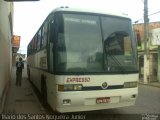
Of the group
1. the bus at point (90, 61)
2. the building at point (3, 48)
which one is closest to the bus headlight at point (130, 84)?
the bus at point (90, 61)

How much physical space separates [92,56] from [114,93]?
1182 millimetres

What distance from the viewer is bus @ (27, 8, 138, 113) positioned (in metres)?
8.25

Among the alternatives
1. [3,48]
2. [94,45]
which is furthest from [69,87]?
[3,48]

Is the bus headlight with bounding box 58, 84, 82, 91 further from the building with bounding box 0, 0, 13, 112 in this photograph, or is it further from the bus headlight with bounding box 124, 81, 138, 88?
the building with bounding box 0, 0, 13, 112

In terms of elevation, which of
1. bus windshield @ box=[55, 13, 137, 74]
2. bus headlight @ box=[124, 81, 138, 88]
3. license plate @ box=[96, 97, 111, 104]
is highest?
bus windshield @ box=[55, 13, 137, 74]

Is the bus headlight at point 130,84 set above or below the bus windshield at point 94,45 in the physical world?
below

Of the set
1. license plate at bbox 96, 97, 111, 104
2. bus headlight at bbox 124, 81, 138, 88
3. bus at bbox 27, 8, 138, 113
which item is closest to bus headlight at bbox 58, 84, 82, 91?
bus at bbox 27, 8, 138, 113

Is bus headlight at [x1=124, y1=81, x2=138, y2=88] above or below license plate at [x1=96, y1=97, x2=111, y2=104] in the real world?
above

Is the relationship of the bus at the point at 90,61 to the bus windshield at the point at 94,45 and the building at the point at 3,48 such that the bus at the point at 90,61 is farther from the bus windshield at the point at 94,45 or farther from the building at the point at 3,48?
the building at the point at 3,48

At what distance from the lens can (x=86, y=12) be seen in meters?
8.89

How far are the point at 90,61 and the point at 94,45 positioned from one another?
48 centimetres

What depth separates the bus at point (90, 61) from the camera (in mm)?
8250

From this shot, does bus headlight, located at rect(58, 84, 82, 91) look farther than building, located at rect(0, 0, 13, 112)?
No

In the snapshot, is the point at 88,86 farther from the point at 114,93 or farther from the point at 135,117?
the point at 135,117
